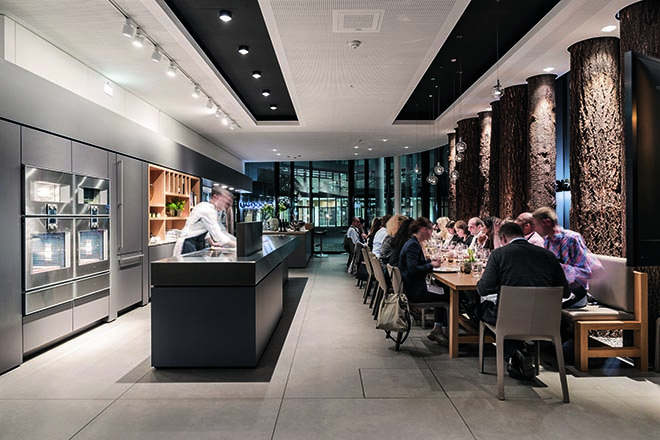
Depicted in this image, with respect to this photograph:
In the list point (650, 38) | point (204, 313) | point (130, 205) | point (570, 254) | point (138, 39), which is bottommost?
point (204, 313)

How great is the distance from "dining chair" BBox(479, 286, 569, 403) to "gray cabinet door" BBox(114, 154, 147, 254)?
510cm

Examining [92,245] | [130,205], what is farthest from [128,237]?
[92,245]

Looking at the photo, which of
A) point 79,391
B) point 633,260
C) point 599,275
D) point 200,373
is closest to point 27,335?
point 79,391

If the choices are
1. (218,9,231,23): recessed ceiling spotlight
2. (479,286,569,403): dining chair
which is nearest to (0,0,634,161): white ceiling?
(218,9,231,23): recessed ceiling spotlight

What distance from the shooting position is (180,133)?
9227 millimetres

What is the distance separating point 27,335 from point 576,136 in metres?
6.37

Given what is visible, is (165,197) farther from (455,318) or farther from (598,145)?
(598,145)

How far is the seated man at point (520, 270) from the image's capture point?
10.8 ft

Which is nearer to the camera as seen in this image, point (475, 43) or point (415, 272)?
point (415, 272)

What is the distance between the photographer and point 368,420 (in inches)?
112

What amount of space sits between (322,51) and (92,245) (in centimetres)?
382

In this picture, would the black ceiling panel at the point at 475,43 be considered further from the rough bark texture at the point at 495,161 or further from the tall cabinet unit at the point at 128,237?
the tall cabinet unit at the point at 128,237

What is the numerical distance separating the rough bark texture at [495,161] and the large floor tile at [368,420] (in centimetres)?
561

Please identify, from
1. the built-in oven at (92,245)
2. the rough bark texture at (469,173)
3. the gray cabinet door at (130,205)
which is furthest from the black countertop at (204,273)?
the rough bark texture at (469,173)
